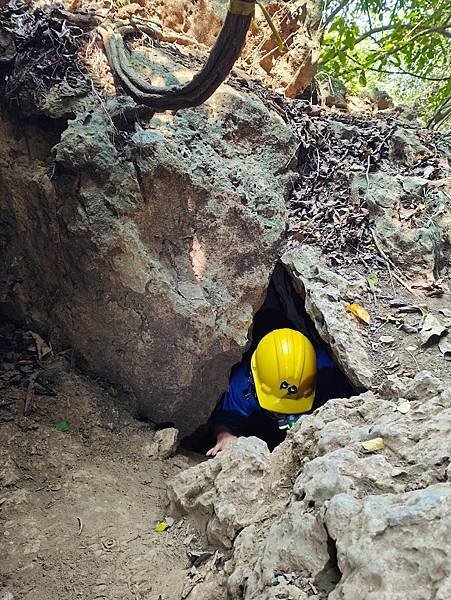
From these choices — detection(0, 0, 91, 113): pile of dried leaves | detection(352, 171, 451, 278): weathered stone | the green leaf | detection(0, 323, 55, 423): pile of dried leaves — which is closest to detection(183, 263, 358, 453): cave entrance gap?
detection(352, 171, 451, 278): weathered stone

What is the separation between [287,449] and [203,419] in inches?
56.9

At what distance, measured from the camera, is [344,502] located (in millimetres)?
→ 1542

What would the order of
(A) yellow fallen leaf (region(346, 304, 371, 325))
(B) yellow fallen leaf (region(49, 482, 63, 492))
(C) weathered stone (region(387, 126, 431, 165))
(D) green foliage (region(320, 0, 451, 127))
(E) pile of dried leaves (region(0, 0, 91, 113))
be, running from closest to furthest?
(B) yellow fallen leaf (region(49, 482, 63, 492)) < (E) pile of dried leaves (region(0, 0, 91, 113)) < (A) yellow fallen leaf (region(346, 304, 371, 325)) < (C) weathered stone (region(387, 126, 431, 165)) < (D) green foliage (region(320, 0, 451, 127))

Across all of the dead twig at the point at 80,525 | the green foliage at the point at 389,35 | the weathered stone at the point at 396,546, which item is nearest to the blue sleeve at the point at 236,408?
the dead twig at the point at 80,525

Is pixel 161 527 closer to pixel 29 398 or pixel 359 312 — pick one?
pixel 29 398

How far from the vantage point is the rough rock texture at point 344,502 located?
1.28m

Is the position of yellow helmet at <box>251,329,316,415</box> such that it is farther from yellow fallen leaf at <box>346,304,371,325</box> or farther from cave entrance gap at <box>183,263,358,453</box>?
yellow fallen leaf at <box>346,304,371,325</box>

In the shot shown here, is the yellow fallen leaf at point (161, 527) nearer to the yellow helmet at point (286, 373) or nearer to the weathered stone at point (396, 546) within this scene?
the weathered stone at point (396, 546)

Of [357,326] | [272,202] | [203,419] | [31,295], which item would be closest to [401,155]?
[272,202]

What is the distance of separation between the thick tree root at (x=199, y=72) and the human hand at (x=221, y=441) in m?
2.46

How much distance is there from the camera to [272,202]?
3.72m

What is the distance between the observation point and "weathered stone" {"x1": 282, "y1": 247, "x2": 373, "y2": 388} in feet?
10.4

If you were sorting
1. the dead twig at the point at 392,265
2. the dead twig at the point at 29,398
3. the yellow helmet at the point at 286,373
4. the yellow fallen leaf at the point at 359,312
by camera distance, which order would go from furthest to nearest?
the yellow helmet at the point at 286,373
the dead twig at the point at 392,265
the yellow fallen leaf at the point at 359,312
the dead twig at the point at 29,398

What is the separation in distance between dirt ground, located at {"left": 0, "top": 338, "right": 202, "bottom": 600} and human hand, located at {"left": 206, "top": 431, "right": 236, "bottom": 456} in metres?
0.37
